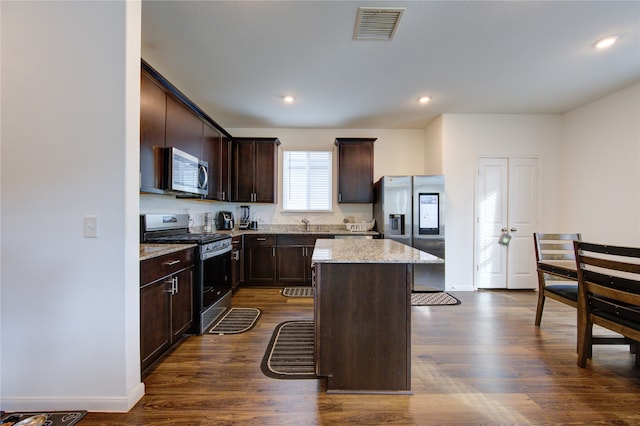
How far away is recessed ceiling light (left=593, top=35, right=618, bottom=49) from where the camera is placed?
2.33 meters

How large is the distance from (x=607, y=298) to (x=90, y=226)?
352cm

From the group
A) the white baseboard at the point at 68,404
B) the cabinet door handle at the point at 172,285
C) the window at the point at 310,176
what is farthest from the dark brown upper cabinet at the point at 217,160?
the white baseboard at the point at 68,404

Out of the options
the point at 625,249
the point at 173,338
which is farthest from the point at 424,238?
the point at 173,338

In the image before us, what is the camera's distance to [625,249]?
70.0 inches

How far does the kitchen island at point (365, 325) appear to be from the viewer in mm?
1710

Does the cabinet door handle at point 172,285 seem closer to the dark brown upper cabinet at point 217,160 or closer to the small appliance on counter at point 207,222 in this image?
the dark brown upper cabinet at point 217,160

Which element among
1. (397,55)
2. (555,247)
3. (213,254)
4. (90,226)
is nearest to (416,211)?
(555,247)

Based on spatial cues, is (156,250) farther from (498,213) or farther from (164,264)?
(498,213)

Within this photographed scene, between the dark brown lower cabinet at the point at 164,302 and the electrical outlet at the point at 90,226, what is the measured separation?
340 mm

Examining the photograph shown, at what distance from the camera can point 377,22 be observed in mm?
2111

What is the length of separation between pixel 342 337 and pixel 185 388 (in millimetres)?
1119

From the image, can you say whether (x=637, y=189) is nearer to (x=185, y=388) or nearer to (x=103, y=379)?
(x=185, y=388)

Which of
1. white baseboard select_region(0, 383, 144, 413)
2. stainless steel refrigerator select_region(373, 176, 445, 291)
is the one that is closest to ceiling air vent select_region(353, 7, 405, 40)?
stainless steel refrigerator select_region(373, 176, 445, 291)

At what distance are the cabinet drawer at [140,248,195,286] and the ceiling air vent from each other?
2383mm
